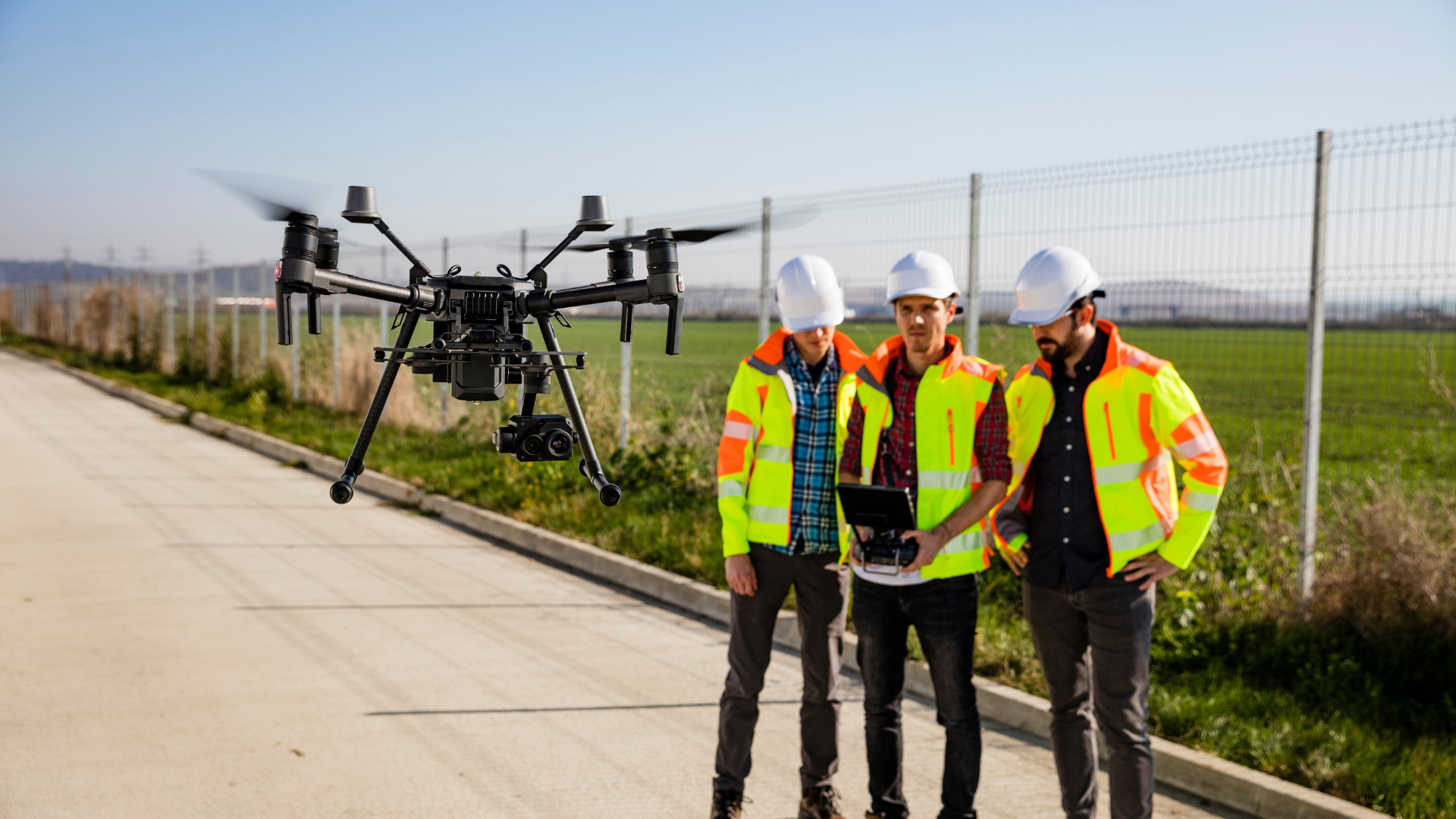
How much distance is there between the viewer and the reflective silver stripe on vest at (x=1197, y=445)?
388 centimetres

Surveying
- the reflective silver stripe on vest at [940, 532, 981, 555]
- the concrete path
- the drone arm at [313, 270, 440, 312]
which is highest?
the drone arm at [313, 270, 440, 312]

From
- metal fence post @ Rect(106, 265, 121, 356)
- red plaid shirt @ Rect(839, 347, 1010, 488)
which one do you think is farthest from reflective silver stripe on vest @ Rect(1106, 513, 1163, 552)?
metal fence post @ Rect(106, 265, 121, 356)

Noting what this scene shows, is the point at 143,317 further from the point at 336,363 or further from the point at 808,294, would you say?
the point at 808,294

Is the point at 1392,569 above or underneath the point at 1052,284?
underneath

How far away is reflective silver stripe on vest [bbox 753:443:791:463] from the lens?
4.32 metres

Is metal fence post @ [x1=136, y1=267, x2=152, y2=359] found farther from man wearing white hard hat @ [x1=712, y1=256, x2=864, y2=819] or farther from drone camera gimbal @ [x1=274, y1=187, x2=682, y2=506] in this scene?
drone camera gimbal @ [x1=274, y1=187, x2=682, y2=506]

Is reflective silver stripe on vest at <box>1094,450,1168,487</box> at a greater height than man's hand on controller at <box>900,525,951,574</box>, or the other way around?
reflective silver stripe on vest at <box>1094,450,1168,487</box>

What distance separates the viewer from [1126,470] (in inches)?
157

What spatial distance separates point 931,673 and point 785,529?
2.49ft

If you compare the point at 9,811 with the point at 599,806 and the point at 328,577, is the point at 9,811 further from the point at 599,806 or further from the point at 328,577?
the point at 328,577

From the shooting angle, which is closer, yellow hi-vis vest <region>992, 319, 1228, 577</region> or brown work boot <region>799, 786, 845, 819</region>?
yellow hi-vis vest <region>992, 319, 1228, 577</region>

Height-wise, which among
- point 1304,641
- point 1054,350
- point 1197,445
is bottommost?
point 1304,641

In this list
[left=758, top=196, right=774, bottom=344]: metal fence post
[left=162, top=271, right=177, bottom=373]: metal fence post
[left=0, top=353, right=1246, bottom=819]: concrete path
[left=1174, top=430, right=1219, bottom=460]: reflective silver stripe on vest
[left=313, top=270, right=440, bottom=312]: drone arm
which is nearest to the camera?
[left=313, top=270, right=440, bottom=312]: drone arm

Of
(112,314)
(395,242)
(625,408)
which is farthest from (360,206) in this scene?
(112,314)
